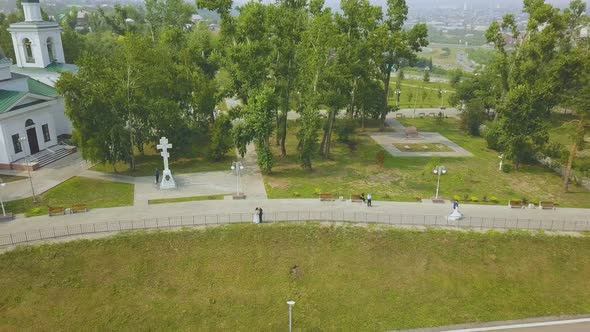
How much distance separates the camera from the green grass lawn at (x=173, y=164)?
39.7 meters

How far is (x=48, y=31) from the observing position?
152 feet

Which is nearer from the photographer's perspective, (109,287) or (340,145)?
(109,287)

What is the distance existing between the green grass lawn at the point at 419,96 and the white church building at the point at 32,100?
51.9 m

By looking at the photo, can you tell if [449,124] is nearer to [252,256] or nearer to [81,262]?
[252,256]

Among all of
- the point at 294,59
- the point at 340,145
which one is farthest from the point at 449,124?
the point at 294,59

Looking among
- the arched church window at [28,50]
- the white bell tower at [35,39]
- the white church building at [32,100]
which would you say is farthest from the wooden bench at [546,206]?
the arched church window at [28,50]

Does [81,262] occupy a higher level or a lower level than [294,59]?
lower

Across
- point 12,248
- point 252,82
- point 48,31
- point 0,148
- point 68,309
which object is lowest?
point 68,309

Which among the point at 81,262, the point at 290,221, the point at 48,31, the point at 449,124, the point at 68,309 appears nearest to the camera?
the point at 68,309

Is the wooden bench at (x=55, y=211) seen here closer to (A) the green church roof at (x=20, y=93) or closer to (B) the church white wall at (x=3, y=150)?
(B) the church white wall at (x=3, y=150)

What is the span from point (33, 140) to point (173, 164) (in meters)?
12.8

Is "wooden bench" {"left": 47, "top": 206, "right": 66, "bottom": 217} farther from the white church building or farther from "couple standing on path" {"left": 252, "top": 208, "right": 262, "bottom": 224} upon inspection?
"couple standing on path" {"left": 252, "top": 208, "right": 262, "bottom": 224}

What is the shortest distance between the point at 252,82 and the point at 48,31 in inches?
951

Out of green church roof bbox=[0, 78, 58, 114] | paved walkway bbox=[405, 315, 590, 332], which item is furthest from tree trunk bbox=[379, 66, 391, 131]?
green church roof bbox=[0, 78, 58, 114]
